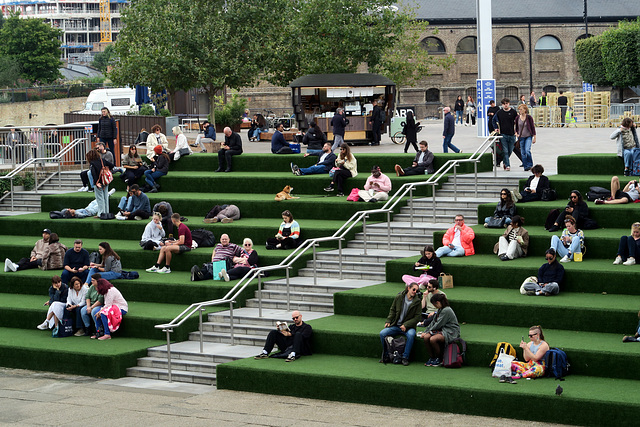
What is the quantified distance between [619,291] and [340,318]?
4.45 m

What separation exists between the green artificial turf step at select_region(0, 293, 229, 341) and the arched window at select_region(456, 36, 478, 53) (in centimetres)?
5284

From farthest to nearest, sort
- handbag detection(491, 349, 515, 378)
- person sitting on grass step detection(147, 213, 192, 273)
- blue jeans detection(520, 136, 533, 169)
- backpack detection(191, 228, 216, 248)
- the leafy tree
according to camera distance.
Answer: the leafy tree < blue jeans detection(520, 136, 533, 169) < backpack detection(191, 228, 216, 248) < person sitting on grass step detection(147, 213, 192, 273) < handbag detection(491, 349, 515, 378)

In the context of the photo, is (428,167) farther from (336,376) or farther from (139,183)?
(336,376)

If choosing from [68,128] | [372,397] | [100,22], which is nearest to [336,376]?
[372,397]

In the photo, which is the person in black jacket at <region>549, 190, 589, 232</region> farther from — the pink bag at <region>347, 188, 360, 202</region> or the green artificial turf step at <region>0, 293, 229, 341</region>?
the green artificial turf step at <region>0, 293, 229, 341</region>

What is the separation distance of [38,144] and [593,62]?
35396 mm

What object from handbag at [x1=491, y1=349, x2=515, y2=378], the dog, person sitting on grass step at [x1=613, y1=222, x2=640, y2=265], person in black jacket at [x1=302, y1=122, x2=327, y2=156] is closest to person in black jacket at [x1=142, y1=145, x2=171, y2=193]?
person in black jacket at [x1=302, y1=122, x2=327, y2=156]

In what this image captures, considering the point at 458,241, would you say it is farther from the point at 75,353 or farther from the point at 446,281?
the point at 75,353

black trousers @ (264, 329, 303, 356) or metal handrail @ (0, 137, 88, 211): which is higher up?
metal handrail @ (0, 137, 88, 211)

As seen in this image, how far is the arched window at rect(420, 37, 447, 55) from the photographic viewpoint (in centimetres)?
6656

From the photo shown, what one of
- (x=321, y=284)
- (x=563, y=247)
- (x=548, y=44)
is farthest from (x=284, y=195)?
(x=548, y=44)

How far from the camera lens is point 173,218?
19109 millimetres

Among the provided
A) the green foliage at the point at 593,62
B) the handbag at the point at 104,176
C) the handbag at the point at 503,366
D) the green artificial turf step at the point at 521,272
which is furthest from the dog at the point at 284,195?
the green foliage at the point at 593,62

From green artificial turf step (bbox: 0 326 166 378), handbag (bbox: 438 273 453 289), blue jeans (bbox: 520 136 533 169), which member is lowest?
green artificial turf step (bbox: 0 326 166 378)
